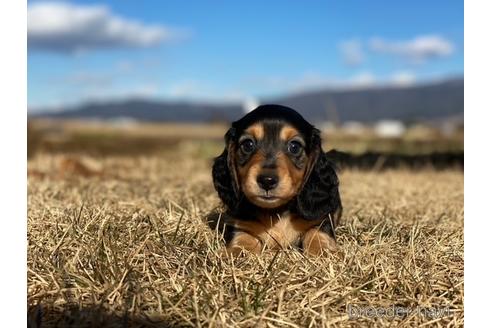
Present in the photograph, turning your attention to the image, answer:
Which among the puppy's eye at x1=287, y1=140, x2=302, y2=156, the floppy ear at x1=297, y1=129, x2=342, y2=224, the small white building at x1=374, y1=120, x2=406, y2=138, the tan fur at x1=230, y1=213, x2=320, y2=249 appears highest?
the small white building at x1=374, y1=120, x2=406, y2=138

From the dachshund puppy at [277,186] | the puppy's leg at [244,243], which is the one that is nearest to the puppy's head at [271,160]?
the dachshund puppy at [277,186]

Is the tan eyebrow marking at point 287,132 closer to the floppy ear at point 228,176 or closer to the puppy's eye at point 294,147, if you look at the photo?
the puppy's eye at point 294,147

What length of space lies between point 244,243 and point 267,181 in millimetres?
554

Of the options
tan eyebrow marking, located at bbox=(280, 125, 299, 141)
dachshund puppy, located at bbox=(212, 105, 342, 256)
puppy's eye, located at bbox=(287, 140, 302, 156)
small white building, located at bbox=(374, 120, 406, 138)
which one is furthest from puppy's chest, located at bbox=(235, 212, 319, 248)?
small white building, located at bbox=(374, 120, 406, 138)

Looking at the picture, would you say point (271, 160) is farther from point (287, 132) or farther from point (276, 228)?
point (276, 228)

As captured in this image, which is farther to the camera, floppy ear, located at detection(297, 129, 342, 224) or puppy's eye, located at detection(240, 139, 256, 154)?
floppy ear, located at detection(297, 129, 342, 224)

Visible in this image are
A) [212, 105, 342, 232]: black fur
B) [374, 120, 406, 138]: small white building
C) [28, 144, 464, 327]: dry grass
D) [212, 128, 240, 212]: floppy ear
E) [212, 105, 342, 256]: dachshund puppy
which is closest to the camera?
[28, 144, 464, 327]: dry grass

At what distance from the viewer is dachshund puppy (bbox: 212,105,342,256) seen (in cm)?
332

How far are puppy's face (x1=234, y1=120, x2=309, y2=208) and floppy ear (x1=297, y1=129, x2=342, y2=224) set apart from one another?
0.10 m

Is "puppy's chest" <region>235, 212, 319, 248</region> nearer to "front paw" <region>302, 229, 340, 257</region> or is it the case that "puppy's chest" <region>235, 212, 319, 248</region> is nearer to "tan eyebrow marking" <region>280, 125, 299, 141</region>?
"front paw" <region>302, 229, 340, 257</region>

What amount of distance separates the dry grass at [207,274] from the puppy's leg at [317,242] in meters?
0.14

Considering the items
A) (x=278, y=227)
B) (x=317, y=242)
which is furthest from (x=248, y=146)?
(x=317, y=242)

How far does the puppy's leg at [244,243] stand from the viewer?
3507mm
